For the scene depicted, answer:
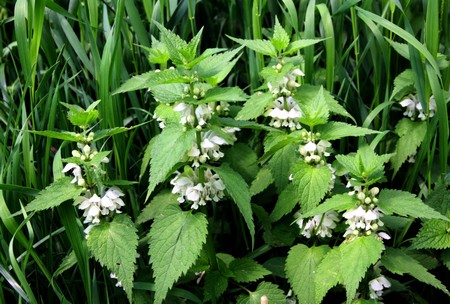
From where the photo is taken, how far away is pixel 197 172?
259 cm

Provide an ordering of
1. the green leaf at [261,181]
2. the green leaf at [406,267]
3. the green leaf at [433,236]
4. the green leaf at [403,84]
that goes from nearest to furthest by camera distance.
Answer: the green leaf at [406,267]
the green leaf at [433,236]
the green leaf at [261,181]
the green leaf at [403,84]

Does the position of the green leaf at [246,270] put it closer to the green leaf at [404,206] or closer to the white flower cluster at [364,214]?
the white flower cluster at [364,214]

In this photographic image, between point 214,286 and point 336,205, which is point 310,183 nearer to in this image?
point 336,205

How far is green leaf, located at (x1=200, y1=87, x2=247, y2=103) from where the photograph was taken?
2.29m

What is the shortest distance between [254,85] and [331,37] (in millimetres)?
397

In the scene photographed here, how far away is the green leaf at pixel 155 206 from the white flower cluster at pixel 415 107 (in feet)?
3.47

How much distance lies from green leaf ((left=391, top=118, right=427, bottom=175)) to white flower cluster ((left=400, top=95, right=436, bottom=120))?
32 mm

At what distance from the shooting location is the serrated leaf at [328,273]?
2371mm

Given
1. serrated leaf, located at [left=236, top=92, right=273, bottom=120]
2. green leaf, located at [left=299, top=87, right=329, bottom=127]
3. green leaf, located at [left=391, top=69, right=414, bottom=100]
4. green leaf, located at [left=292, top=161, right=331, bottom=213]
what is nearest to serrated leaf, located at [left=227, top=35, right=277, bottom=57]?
serrated leaf, located at [left=236, top=92, right=273, bottom=120]

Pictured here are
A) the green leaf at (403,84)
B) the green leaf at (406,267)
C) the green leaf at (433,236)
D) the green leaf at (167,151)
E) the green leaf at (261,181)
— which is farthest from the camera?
the green leaf at (403,84)

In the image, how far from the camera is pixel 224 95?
2.33 metres

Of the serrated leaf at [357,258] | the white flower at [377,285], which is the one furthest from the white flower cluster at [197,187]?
the white flower at [377,285]

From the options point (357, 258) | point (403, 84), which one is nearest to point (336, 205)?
point (357, 258)

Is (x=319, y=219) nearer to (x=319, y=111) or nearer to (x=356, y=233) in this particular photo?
(x=356, y=233)
